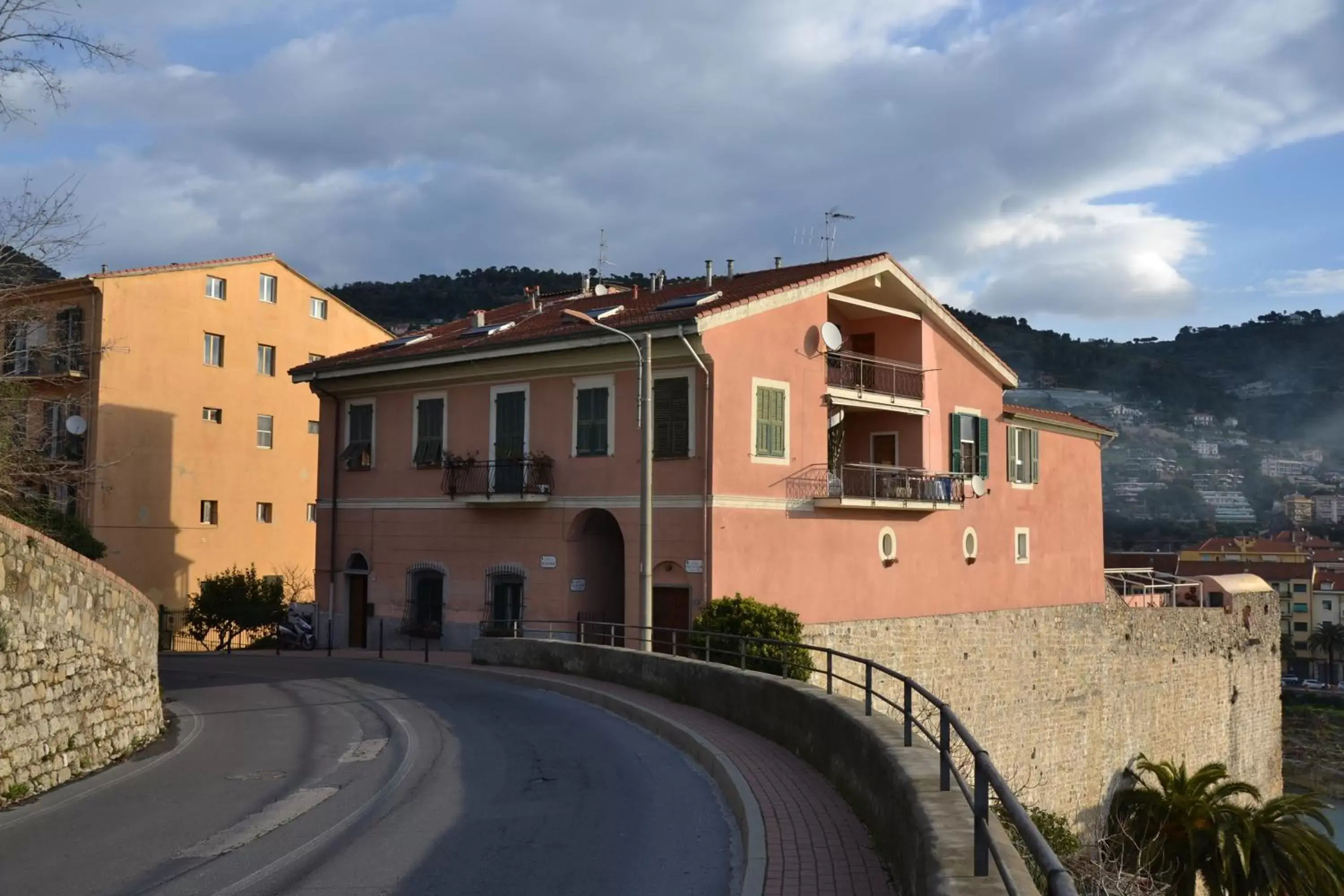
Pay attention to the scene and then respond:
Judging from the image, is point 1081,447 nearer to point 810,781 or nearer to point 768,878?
point 810,781

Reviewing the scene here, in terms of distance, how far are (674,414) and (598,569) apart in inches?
181

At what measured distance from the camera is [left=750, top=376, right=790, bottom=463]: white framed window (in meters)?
25.4

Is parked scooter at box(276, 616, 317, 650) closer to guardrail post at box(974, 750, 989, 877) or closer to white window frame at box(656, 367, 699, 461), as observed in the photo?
white window frame at box(656, 367, 699, 461)

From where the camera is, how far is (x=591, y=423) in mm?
26516

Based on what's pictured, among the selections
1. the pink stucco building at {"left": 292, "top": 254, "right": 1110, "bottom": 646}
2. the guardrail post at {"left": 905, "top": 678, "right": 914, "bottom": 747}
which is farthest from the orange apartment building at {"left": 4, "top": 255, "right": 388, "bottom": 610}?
the guardrail post at {"left": 905, "top": 678, "right": 914, "bottom": 747}

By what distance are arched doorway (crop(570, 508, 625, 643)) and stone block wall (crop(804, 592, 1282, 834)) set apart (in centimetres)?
517

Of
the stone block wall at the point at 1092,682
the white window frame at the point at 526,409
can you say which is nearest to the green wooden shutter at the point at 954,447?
the stone block wall at the point at 1092,682

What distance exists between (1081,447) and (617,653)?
75.7ft

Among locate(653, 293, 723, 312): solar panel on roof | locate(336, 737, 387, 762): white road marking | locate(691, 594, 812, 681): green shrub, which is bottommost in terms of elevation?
locate(336, 737, 387, 762): white road marking

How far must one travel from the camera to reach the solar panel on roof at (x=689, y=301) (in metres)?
25.8

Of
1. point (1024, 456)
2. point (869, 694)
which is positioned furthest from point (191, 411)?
point (869, 694)

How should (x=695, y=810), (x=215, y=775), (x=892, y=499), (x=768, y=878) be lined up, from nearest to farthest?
(x=768, y=878), (x=695, y=810), (x=215, y=775), (x=892, y=499)

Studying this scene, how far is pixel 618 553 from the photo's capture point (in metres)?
28.2

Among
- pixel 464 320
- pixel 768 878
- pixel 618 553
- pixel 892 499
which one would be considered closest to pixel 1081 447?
pixel 892 499
